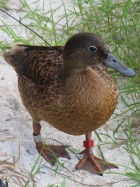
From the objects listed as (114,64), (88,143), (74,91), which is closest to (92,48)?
(114,64)

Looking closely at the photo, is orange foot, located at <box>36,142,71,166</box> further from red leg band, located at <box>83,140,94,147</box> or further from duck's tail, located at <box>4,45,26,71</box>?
duck's tail, located at <box>4,45,26,71</box>

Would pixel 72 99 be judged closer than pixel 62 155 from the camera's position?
Yes

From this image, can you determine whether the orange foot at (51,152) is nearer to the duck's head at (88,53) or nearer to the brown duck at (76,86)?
the brown duck at (76,86)

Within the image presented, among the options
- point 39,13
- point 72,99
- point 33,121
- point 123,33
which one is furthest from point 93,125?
point 39,13

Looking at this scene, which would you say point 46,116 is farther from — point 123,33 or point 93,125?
point 123,33

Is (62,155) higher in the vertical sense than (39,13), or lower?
lower

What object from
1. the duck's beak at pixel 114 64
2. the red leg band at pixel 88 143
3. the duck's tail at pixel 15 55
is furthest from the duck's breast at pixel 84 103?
the duck's tail at pixel 15 55

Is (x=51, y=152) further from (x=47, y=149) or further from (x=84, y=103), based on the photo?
(x=84, y=103)

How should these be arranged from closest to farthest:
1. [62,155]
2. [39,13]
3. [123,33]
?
[62,155], [123,33], [39,13]
